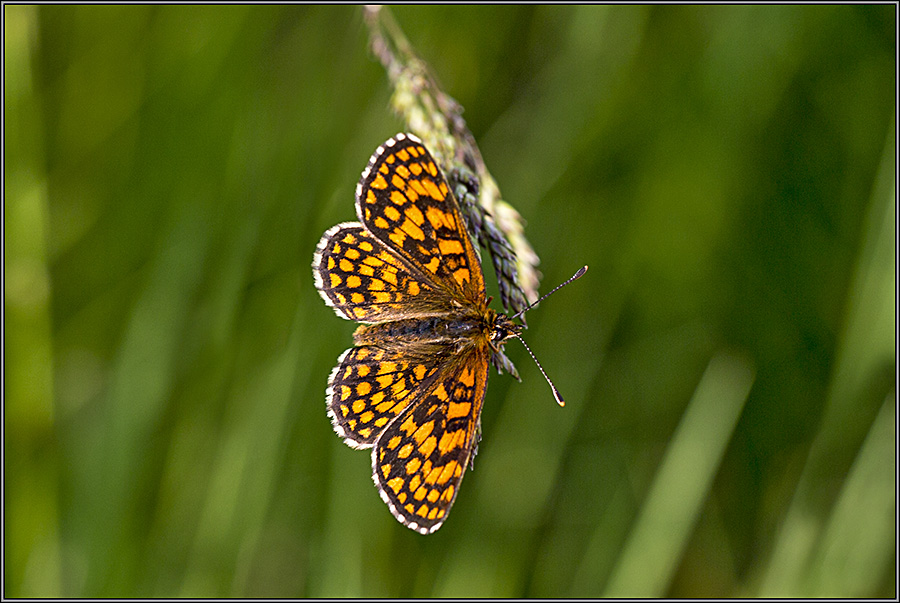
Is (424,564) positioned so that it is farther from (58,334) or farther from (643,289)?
(58,334)

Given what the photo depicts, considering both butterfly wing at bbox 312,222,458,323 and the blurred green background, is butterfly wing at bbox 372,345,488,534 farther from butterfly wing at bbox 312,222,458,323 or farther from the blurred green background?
the blurred green background

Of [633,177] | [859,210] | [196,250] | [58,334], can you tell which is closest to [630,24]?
[633,177]

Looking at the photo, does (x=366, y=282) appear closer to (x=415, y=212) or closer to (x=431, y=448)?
(x=415, y=212)

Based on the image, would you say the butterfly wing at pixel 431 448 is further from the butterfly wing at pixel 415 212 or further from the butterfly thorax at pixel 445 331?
the butterfly wing at pixel 415 212

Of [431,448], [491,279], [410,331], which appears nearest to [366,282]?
[410,331]

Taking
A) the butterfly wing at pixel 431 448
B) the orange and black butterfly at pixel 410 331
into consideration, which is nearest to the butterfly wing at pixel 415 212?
the orange and black butterfly at pixel 410 331

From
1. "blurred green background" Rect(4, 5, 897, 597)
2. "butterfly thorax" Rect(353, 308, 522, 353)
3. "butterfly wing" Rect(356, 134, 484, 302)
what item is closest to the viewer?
"butterfly wing" Rect(356, 134, 484, 302)

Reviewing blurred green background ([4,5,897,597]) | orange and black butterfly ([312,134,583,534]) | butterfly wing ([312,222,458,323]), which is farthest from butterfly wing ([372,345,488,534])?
blurred green background ([4,5,897,597])

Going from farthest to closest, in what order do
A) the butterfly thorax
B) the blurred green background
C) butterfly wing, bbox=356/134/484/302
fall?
1. the blurred green background
2. the butterfly thorax
3. butterfly wing, bbox=356/134/484/302
